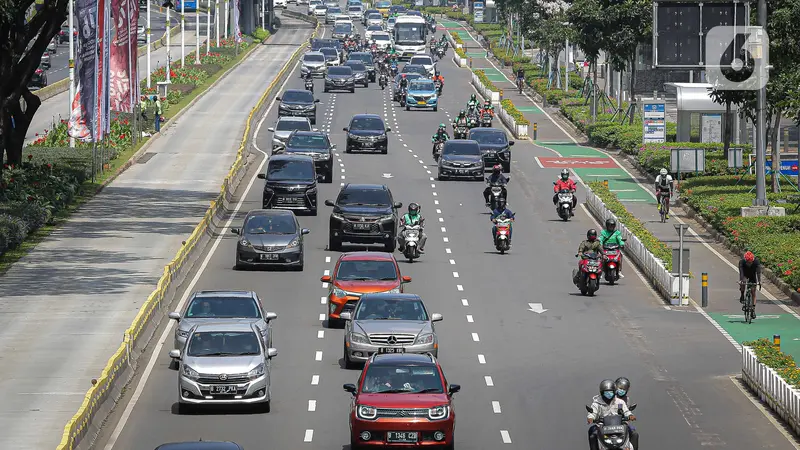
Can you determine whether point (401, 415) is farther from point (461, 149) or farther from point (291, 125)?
point (291, 125)

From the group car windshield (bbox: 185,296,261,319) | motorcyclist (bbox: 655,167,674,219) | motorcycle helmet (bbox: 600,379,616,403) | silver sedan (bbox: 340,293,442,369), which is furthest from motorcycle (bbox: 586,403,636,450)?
motorcyclist (bbox: 655,167,674,219)

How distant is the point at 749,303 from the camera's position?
119 ft

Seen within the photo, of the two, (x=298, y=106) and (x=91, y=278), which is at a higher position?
(x=298, y=106)

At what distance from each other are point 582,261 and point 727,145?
27.4 metres

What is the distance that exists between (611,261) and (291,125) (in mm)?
29077

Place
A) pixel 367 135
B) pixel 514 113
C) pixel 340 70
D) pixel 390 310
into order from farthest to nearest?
pixel 340 70, pixel 514 113, pixel 367 135, pixel 390 310

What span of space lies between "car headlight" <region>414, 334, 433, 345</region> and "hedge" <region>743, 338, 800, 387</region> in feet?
19.3

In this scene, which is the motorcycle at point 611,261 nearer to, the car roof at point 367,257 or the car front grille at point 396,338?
the car roof at point 367,257

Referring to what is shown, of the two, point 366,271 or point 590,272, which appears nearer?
point 366,271

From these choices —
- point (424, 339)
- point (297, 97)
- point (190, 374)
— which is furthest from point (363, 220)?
point (297, 97)

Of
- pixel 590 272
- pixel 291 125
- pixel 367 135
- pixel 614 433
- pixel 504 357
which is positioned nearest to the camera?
pixel 614 433

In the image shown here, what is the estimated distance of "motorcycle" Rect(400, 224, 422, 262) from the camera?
145 feet

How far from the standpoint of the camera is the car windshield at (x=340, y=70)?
101 meters

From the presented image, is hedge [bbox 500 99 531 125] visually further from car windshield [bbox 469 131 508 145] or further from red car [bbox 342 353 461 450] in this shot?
red car [bbox 342 353 461 450]
